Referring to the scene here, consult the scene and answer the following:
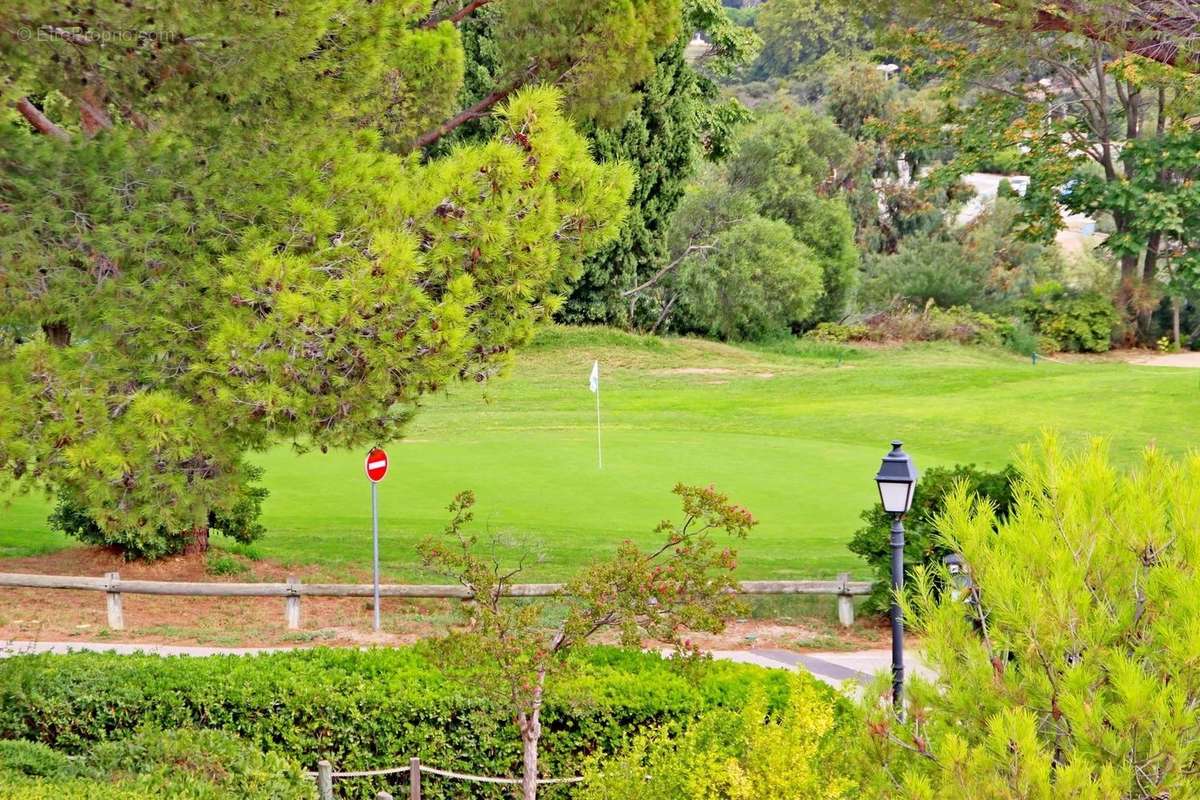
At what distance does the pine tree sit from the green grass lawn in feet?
7.75

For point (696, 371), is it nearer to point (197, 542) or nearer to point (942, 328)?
point (942, 328)

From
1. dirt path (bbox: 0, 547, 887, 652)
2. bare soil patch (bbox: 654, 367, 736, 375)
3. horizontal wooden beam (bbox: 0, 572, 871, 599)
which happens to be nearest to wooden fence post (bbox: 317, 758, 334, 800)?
dirt path (bbox: 0, 547, 887, 652)

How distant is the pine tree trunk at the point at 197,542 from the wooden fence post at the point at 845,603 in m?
7.92

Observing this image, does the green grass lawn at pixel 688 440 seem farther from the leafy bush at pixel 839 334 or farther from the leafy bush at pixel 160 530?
the leafy bush at pixel 839 334

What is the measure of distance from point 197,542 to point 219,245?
7234mm

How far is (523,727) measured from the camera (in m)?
9.58

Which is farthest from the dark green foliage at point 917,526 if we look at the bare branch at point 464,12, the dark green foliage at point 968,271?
the dark green foliage at point 968,271

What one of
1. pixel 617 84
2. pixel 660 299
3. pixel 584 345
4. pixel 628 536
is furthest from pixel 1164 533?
pixel 660 299

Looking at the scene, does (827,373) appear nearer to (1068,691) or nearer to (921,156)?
(921,156)

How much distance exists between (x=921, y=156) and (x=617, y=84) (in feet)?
119

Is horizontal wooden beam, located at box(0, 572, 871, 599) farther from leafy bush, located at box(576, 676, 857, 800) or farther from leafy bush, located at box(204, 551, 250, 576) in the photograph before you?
leafy bush, located at box(576, 676, 857, 800)

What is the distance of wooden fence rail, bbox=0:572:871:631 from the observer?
14875mm

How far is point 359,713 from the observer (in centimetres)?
1026

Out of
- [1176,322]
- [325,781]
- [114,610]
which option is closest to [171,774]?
[325,781]
